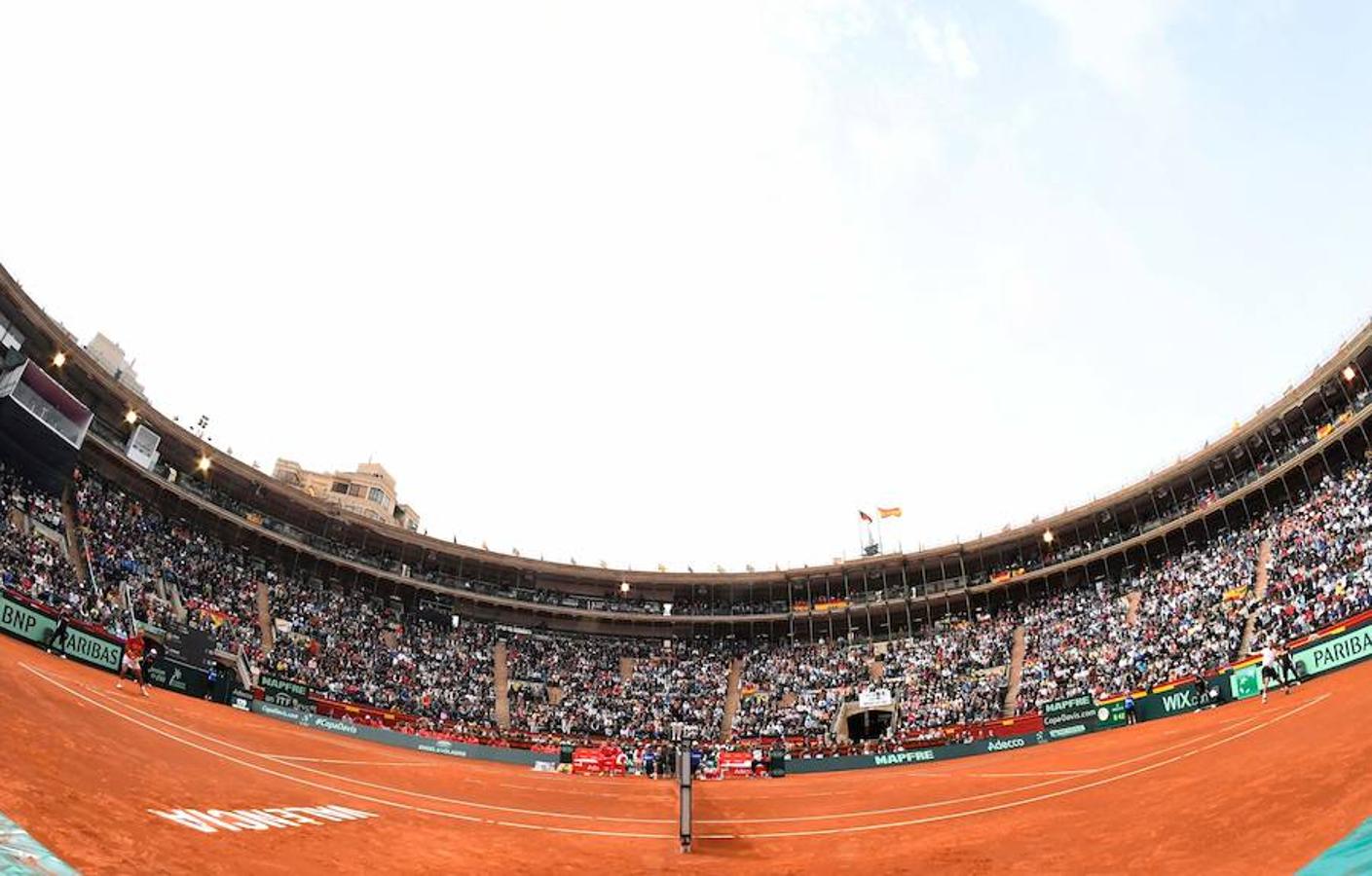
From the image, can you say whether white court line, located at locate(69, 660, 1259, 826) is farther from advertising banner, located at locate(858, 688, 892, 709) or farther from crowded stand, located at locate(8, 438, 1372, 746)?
advertising banner, located at locate(858, 688, 892, 709)

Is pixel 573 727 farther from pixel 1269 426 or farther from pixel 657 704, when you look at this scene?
pixel 1269 426

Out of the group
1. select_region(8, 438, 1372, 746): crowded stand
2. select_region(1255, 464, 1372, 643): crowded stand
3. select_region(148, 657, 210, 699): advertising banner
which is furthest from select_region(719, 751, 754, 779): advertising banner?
select_region(148, 657, 210, 699): advertising banner

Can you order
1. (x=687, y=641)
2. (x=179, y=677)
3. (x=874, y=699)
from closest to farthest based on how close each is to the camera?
1. (x=179, y=677)
2. (x=874, y=699)
3. (x=687, y=641)

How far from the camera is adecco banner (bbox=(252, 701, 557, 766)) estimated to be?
39.3m

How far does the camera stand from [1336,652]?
28359 mm

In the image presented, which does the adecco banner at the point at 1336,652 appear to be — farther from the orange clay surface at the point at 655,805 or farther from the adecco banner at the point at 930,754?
the adecco banner at the point at 930,754

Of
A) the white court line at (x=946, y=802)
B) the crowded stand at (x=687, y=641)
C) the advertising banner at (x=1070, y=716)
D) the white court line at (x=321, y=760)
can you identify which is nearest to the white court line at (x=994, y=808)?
the white court line at (x=946, y=802)

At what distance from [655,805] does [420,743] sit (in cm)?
2190

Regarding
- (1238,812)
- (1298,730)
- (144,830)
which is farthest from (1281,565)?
(144,830)

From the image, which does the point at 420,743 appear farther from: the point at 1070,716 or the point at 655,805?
the point at 1070,716

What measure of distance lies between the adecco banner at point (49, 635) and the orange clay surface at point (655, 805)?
4.61ft

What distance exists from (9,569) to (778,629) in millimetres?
51221

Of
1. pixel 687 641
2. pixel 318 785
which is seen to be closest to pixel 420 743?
pixel 318 785

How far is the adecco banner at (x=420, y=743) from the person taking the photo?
3928 centimetres
